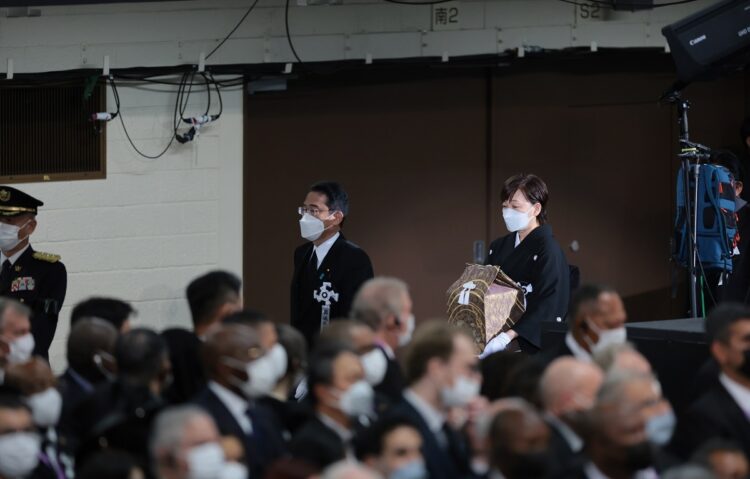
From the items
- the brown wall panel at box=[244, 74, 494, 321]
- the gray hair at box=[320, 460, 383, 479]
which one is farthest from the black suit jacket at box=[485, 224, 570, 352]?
the gray hair at box=[320, 460, 383, 479]

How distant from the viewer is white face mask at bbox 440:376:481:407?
149 inches

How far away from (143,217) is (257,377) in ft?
11.8

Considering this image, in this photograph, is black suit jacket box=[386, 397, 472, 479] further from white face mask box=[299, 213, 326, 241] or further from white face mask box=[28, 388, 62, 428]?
white face mask box=[299, 213, 326, 241]

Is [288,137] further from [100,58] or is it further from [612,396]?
[612,396]

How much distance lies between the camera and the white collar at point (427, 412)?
147 inches

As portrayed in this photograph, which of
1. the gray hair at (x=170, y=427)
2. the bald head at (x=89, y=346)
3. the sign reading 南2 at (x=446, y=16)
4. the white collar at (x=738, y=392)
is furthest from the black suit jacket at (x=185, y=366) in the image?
the sign reading 南2 at (x=446, y=16)

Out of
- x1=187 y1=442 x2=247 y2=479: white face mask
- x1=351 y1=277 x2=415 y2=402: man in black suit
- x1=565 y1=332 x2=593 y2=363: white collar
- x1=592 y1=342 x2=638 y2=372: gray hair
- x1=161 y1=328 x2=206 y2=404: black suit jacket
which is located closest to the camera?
x1=187 y1=442 x2=247 y2=479: white face mask

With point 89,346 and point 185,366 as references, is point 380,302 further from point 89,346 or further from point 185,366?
point 89,346

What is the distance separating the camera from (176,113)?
7.25 meters

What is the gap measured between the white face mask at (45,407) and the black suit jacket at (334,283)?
1939 millimetres

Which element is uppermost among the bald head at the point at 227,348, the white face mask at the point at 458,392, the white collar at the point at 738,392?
the bald head at the point at 227,348

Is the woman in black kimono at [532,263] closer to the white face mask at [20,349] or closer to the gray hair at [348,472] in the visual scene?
the white face mask at [20,349]

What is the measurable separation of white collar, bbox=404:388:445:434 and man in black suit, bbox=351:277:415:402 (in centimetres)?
61

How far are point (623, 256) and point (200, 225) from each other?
2.08 m
